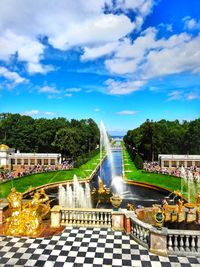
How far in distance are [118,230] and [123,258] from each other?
3.77m

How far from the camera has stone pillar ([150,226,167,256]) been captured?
14766 millimetres

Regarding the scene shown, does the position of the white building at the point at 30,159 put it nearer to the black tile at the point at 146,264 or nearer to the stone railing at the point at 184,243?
the stone railing at the point at 184,243

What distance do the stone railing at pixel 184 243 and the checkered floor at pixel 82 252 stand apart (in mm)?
380

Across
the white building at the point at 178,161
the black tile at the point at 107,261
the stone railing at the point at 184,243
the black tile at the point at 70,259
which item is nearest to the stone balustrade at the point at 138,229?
the stone railing at the point at 184,243

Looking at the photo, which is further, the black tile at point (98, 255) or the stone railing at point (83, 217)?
the stone railing at point (83, 217)

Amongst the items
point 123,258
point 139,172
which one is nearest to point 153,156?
point 139,172

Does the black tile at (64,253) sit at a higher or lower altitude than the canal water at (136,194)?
higher

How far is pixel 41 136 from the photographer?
264 ft

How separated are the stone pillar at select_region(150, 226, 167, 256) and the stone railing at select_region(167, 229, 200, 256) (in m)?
0.34

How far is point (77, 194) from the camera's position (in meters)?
34.4

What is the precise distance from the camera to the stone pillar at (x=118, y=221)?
18.1 m

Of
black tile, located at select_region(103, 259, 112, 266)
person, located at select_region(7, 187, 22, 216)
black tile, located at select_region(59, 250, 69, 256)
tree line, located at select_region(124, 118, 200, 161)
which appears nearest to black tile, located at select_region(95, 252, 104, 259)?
black tile, located at select_region(103, 259, 112, 266)

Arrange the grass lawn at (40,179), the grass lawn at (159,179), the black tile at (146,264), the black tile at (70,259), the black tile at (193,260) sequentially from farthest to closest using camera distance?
the grass lawn at (159,179) < the grass lawn at (40,179) < the black tile at (70,259) < the black tile at (193,260) < the black tile at (146,264)

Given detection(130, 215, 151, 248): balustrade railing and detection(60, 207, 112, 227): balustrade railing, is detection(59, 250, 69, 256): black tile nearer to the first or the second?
detection(60, 207, 112, 227): balustrade railing
